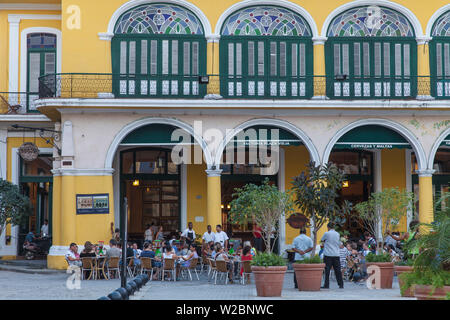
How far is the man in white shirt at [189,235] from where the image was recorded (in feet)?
80.8

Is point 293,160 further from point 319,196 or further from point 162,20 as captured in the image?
point 319,196

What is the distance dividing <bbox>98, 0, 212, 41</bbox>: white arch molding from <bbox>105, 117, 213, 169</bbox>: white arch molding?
2900 millimetres

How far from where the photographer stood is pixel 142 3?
81.5 feet

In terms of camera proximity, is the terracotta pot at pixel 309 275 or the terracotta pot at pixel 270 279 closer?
the terracotta pot at pixel 270 279

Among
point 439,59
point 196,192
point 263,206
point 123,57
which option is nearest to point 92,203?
point 196,192

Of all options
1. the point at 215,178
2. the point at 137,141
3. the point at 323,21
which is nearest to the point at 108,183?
the point at 137,141

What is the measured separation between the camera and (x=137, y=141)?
2470 centimetres

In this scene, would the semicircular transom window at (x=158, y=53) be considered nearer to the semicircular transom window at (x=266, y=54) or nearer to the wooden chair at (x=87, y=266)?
the semicircular transom window at (x=266, y=54)

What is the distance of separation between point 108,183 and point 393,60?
10087 mm

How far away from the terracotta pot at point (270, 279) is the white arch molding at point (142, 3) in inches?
412

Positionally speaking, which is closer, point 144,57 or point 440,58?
point 144,57

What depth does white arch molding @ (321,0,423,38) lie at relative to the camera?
Result: 24.9 metres

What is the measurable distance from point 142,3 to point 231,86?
3.96 meters

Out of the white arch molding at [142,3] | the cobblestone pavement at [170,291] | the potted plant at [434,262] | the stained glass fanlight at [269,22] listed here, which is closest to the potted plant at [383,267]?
the cobblestone pavement at [170,291]
